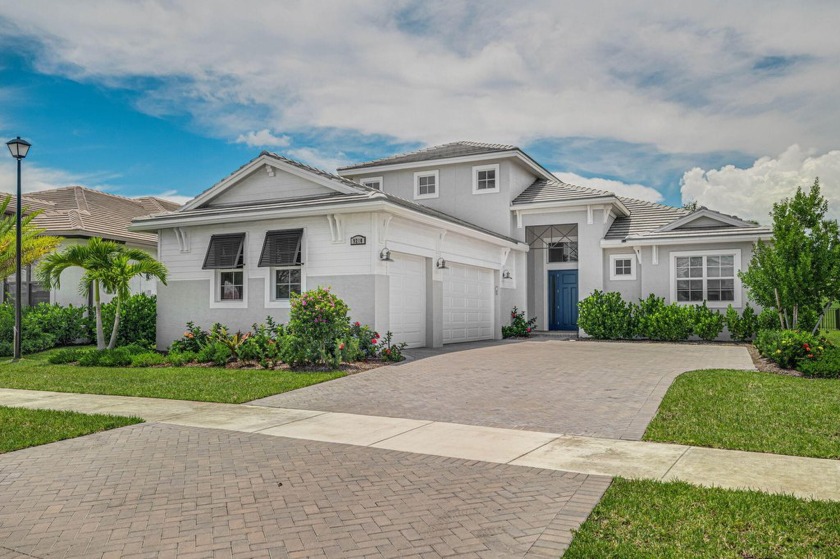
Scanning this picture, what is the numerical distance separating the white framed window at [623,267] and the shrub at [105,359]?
51.3 ft

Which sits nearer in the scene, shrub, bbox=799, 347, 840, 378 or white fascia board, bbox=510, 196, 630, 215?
shrub, bbox=799, 347, 840, 378

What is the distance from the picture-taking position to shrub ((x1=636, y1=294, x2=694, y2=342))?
65.1 feet

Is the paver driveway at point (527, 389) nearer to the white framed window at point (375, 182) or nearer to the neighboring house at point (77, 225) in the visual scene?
the white framed window at point (375, 182)

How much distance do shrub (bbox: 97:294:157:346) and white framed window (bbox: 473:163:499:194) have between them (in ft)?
39.5

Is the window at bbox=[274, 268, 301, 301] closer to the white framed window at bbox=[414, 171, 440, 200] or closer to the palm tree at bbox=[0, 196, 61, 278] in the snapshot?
the palm tree at bbox=[0, 196, 61, 278]

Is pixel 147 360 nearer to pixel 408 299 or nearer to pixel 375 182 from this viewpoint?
pixel 408 299

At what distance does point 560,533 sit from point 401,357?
10.2 meters

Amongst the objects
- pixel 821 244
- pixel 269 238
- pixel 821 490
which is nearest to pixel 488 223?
pixel 269 238

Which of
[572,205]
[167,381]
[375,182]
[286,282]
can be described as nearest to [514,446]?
[167,381]

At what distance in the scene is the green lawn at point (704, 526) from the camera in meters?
4.23

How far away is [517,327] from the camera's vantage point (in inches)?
893

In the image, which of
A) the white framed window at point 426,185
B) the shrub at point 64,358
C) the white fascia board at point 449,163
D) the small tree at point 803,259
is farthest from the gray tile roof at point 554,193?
the shrub at point 64,358

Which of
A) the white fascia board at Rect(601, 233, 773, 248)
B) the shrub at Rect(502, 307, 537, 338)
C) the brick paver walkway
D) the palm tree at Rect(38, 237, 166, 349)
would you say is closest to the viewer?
the brick paver walkway

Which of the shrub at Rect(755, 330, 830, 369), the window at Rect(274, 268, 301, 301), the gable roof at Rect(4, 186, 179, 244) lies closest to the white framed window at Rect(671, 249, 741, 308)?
the shrub at Rect(755, 330, 830, 369)
